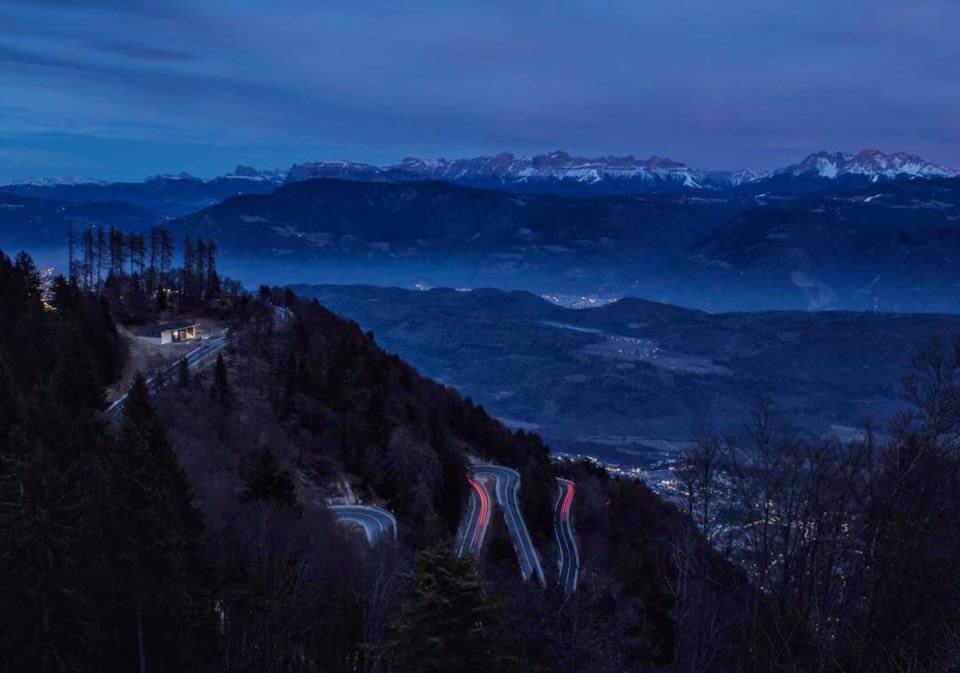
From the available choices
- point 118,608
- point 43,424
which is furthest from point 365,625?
point 43,424

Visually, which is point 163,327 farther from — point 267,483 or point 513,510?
point 267,483

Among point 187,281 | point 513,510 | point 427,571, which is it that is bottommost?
point 513,510

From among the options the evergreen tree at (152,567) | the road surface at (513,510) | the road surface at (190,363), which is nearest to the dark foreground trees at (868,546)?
the evergreen tree at (152,567)

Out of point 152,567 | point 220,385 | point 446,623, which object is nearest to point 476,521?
point 220,385

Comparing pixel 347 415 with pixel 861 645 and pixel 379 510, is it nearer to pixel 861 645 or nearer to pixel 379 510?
pixel 379 510

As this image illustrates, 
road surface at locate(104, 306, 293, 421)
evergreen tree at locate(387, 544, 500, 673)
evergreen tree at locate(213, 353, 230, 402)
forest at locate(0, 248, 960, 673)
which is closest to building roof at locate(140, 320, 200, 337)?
road surface at locate(104, 306, 293, 421)

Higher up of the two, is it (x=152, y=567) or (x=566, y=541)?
(x=152, y=567)
